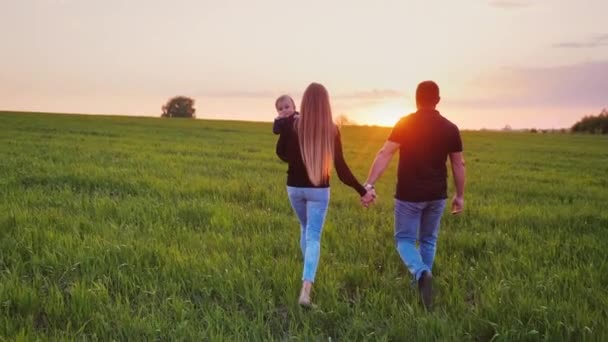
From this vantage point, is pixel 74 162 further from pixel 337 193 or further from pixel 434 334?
pixel 434 334

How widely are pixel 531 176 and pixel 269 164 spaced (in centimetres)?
885

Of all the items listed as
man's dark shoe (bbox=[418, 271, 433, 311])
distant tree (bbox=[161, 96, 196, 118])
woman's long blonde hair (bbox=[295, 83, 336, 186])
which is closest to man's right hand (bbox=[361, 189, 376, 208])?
woman's long blonde hair (bbox=[295, 83, 336, 186])

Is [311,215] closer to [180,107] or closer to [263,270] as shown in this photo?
[263,270]

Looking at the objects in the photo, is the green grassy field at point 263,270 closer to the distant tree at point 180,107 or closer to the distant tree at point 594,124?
the distant tree at point 594,124

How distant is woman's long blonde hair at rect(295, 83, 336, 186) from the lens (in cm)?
461

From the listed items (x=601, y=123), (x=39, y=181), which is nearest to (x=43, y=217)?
(x=39, y=181)

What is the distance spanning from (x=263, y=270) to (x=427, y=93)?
8.58 feet

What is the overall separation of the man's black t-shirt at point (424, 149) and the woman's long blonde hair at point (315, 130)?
0.86 meters

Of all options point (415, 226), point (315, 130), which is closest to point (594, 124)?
point (415, 226)

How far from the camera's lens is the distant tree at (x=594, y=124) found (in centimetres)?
7206

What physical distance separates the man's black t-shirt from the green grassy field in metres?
1.06

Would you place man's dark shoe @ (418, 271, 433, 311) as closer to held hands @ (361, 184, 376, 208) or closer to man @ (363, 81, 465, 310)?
man @ (363, 81, 465, 310)

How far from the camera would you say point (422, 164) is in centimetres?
497

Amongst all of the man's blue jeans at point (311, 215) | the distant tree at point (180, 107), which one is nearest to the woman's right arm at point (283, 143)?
the man's blue jeans at point (311, 215)
